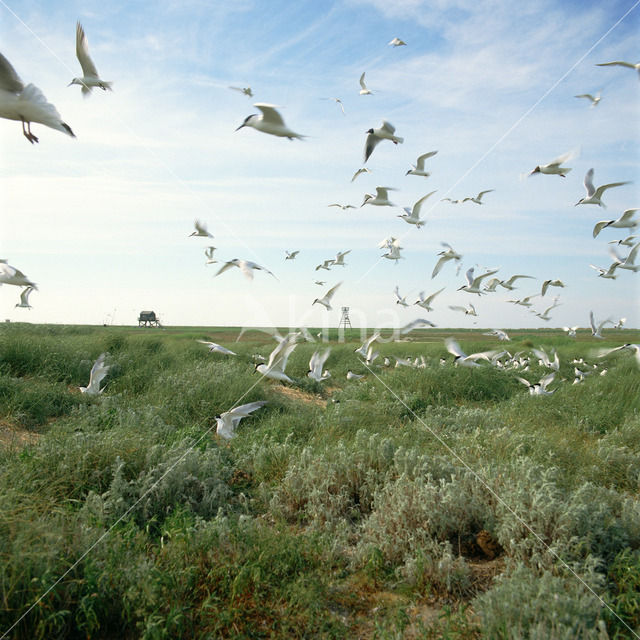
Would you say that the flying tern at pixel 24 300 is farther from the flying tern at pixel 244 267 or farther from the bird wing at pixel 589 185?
the bird wing at pixel 589 185

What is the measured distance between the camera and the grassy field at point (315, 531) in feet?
10.7

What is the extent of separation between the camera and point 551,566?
152 inches

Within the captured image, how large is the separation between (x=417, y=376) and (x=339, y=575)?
9.04m

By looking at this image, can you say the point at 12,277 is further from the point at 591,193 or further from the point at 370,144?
the point at 591,193

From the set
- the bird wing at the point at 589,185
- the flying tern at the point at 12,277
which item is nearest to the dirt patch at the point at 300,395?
the flying tern at the point at 12,277

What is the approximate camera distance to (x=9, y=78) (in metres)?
4.64

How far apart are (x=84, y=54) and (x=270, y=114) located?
9.13 ft

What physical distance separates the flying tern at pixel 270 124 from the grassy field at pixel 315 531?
4.50m

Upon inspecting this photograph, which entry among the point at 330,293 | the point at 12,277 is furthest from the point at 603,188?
the point at 12,277

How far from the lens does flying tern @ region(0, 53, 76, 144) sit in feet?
15.2

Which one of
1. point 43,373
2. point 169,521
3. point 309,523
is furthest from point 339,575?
point 43,373

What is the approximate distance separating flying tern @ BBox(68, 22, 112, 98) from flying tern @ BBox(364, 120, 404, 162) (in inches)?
171

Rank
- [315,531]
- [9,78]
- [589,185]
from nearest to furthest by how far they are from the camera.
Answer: [315,531] → [9,78] → [589,185]

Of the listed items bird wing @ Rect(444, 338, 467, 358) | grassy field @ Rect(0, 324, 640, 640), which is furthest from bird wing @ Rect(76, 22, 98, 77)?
bird wing @ Rect(444, 338, 467, 358)
